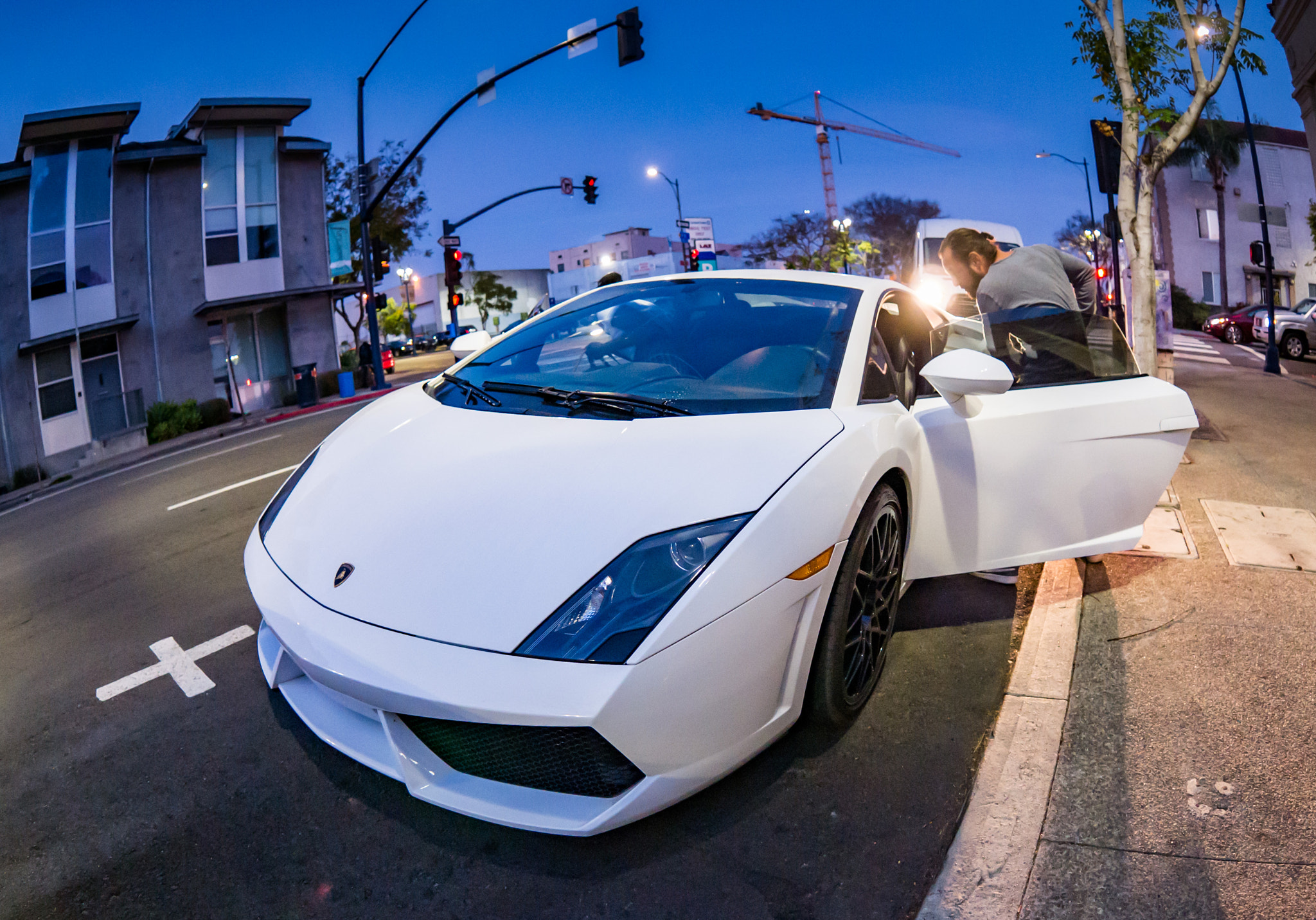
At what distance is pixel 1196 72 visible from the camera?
7.24 meters

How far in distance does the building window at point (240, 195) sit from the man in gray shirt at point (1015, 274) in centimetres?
2136

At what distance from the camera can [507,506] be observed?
85.3 inches

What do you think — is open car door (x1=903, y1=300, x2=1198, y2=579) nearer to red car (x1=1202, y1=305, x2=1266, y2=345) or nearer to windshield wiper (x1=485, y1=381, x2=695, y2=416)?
windshield wiper (x1=485, y1=381, x2=695, y2=416)

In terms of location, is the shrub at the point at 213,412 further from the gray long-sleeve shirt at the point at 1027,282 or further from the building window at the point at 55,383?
the gray long-sleeve shirt at the point at 1027,282

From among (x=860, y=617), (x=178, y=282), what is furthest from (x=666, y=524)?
(x=178, y=282)

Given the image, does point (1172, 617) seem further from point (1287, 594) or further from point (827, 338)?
point (827, 338)

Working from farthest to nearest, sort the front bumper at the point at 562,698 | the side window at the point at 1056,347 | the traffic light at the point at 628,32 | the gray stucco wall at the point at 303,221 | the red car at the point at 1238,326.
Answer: the red car at the point at 1238,326, the gray stucco wall at the point at 303,221, the traffic light at the point at 628,32, the side window at the point at 1056,347, the front bumper at the point at 562,698

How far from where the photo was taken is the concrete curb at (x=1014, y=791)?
1963 mm

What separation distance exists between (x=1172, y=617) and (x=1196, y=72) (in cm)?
627

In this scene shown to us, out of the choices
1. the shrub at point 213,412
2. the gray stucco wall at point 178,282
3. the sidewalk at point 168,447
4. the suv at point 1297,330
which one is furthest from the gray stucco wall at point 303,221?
the suv at point 1297,330

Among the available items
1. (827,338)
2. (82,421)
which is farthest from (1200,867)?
(82,421)

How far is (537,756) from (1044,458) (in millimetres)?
2208

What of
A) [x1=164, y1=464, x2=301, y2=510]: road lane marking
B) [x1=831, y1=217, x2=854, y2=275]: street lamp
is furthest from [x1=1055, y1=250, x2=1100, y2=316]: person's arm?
[x1=831, y1=217, x2=854, y2=275]: street lamp

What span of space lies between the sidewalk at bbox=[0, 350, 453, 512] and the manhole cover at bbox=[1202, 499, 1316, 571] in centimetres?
835
